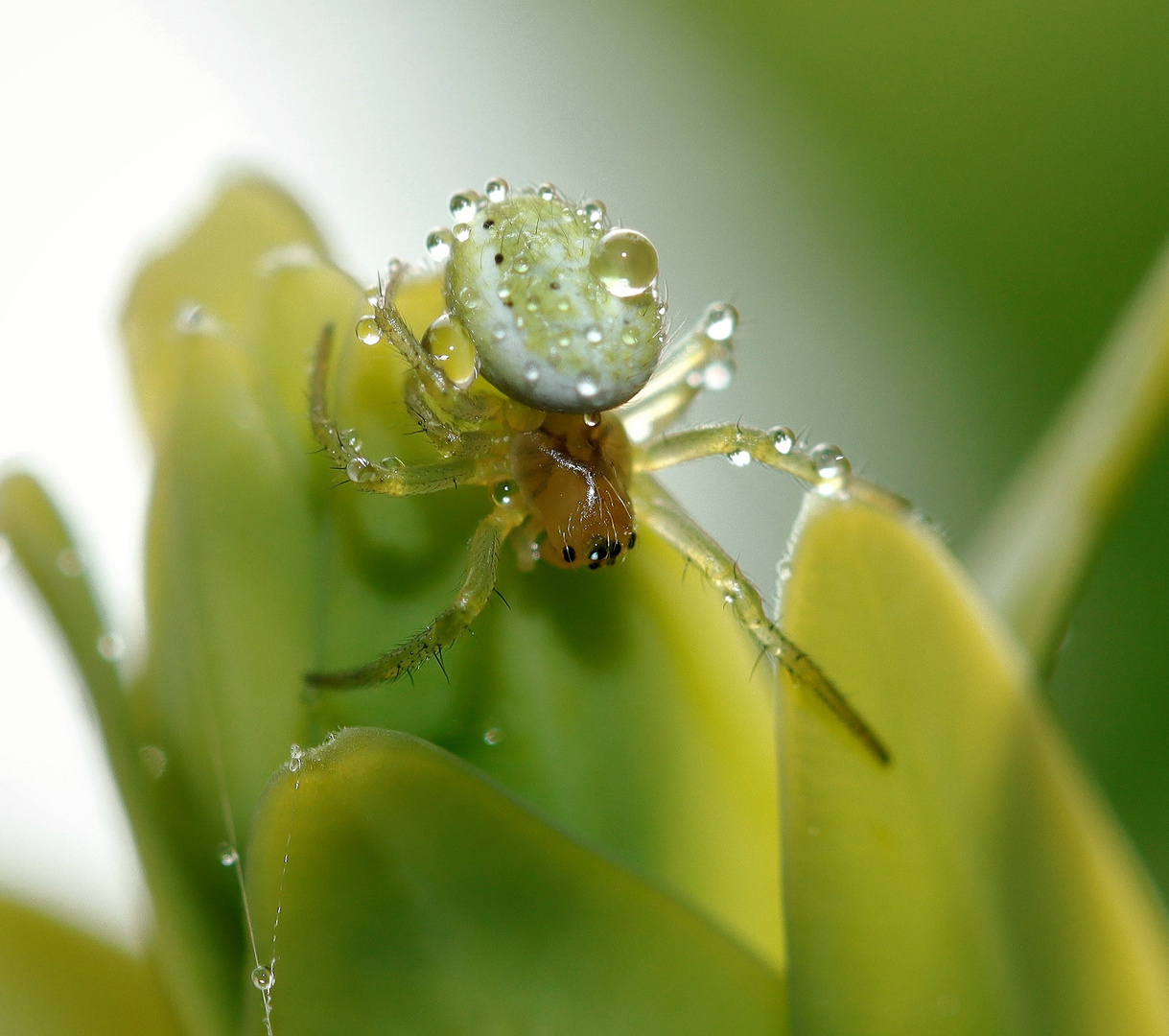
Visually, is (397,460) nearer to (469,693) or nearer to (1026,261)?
(469,693)

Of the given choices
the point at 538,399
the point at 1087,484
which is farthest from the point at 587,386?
the point at 1087,484

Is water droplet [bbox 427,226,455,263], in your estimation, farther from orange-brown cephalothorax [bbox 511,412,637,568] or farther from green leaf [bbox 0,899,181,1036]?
green leaf [bbox 0,899,181,1036]

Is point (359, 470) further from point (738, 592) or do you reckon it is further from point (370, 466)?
point (738, 592)

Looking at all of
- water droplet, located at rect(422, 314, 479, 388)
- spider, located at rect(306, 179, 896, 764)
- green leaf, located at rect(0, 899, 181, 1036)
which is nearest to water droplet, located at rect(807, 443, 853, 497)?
spider, located at rect(306, 179, 896, 764)

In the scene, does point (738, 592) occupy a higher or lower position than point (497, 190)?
lower

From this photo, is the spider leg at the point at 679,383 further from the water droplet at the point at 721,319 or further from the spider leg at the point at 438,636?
the spider leg at the point at 438,636

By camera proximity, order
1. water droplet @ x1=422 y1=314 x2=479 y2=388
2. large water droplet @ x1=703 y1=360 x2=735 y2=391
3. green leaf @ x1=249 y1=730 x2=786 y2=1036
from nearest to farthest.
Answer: green leaf @ x1=249 y1=730 x2=786 y2=1036 < water droplet @ x1=422 y1=314 x2=479 y2=388 < large water droplet @ x1=703 y1=360 x2=735 y2=391
